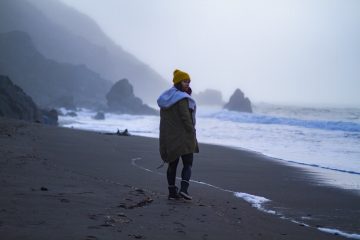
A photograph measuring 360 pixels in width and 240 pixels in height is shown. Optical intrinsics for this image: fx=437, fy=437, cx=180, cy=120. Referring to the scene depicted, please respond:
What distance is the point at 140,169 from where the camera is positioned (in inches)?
388

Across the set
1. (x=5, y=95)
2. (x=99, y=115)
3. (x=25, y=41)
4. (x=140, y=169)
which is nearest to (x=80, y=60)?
(x=25, y=41)

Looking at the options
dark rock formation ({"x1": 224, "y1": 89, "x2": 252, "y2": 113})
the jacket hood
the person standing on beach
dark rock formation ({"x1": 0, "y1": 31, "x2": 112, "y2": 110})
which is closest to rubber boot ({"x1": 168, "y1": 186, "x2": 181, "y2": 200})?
the person standing on beach

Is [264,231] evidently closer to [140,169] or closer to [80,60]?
[140,169]

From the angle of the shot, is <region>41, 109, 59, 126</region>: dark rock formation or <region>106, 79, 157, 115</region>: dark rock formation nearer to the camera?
<region>41, 109, 59, 126</region>: dark rock formation

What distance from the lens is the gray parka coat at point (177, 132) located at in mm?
5785

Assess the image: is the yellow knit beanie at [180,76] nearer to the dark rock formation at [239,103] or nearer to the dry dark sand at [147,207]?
the dry dark sand at [147,207]

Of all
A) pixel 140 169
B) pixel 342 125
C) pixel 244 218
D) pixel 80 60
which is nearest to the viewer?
pixel 244 218

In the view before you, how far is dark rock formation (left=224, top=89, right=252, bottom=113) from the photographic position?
320 ft

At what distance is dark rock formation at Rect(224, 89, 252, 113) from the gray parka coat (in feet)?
302

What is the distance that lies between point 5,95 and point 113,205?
2541 cm

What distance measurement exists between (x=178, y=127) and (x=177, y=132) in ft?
0.22

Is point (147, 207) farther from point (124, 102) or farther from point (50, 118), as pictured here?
point (124, 102)

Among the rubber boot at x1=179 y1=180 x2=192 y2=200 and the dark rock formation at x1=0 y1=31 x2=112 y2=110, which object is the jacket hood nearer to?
the rubber boot at x1=179 y1=180 x2=192 y2=200

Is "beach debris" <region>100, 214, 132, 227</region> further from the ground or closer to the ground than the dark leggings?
closer to the ground
